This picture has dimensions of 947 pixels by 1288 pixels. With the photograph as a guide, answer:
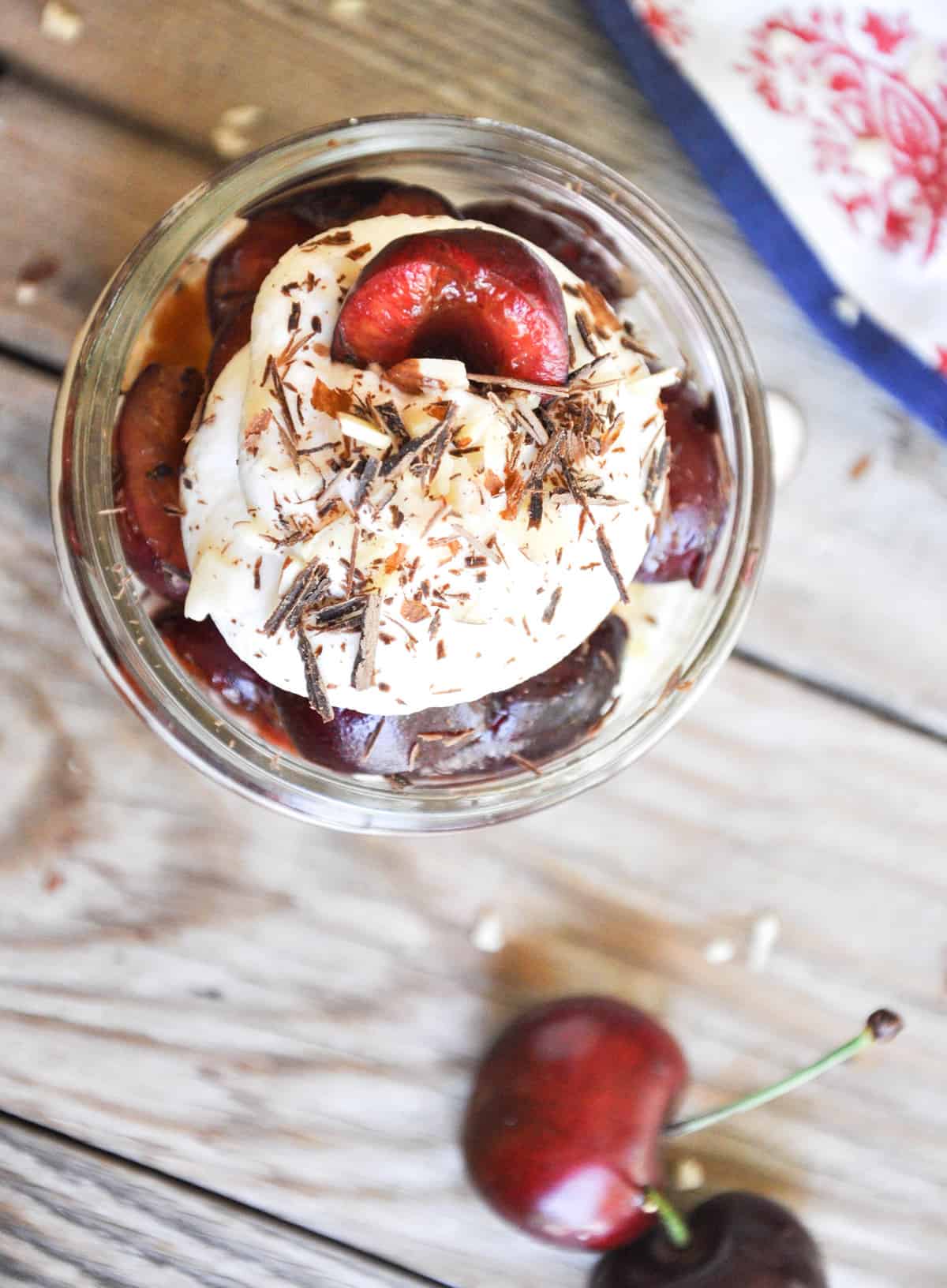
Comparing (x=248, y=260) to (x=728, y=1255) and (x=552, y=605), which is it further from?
(x=728, y=1255)

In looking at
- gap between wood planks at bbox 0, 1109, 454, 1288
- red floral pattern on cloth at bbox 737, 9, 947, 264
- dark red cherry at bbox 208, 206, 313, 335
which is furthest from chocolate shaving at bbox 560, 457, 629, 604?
gap between wood planks at bbox 0, 1109, 454, 1288

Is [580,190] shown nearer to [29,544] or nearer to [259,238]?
[259,238]

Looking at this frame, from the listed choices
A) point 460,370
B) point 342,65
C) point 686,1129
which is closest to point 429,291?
point 460,370

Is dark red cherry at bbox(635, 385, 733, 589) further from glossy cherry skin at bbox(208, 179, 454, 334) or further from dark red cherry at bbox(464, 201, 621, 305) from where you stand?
glossy cherry skin at bbox(208, 179, 454, 334)

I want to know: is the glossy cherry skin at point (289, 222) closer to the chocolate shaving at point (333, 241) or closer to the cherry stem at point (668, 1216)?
the chocolate shaving at point (333, 241)

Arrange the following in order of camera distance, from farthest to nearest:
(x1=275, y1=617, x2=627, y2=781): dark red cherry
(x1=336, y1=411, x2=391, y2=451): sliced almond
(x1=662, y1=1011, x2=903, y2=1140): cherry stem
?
(x1=662, y1=1011, x2=903, y2=1140): cherry stem → (x1=275, y1=617, x2=627, y2=781): dark red cherry → (x1=336, y1=411, x2=391, y2=451): sliced almond

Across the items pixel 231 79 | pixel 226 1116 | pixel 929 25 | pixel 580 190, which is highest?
pixel 929 25

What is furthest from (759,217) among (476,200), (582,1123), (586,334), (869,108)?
(582,1123)
